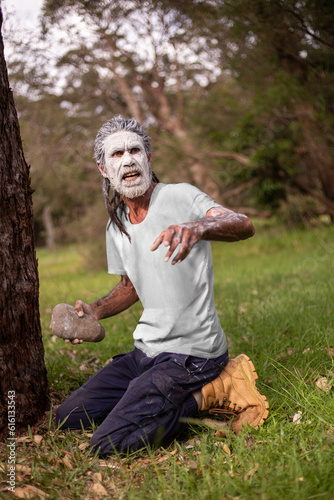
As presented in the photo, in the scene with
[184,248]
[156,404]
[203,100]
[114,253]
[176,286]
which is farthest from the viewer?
[203,100]

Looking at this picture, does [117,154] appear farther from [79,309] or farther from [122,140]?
[79,309]

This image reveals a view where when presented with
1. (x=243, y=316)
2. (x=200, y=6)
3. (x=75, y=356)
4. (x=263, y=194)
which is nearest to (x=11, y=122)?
(x=75, y=356)

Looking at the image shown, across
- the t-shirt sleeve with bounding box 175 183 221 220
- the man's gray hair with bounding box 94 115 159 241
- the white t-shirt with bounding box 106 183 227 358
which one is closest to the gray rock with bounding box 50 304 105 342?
the white t-shirt with bounding box 106 183 227 358

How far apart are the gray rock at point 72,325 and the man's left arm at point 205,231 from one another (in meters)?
0.85

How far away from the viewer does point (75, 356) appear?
13.0 ft

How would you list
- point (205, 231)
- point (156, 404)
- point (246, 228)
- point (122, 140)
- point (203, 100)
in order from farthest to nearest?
1. point (203, 100)
2. point (122, 140)
3. point (156, 404)
4. point (246, 228)
5. point (205, 231)

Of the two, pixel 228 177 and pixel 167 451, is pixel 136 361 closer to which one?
pixel 167 451

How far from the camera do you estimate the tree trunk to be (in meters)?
2.53

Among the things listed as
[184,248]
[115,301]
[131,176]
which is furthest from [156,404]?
[131,176]

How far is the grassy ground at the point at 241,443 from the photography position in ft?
6.41

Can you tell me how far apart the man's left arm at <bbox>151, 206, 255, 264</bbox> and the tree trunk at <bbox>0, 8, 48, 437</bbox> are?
947 millimetres

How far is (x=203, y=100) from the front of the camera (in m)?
11.9

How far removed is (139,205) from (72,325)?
773 millimetres

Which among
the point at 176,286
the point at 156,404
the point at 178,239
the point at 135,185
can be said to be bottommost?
the point at 156,404
